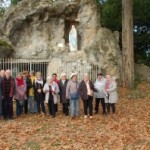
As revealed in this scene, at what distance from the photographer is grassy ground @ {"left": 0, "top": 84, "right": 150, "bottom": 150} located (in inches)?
388

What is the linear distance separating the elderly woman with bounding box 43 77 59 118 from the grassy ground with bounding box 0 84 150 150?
0.41m

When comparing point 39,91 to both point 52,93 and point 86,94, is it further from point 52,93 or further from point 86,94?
point 86,94

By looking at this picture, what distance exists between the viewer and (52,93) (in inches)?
572

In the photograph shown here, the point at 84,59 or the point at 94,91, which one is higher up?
the point at 84,59

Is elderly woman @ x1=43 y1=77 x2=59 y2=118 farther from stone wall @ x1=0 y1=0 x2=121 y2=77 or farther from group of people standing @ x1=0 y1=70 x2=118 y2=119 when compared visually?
stone wall @ x1=0 y1=0 x2=121 y2=77

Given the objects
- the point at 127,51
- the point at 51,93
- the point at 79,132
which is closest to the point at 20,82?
the point at 51,93

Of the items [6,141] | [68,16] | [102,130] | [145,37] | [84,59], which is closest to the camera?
[6,141]

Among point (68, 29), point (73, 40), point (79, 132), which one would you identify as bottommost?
point (79, 132)

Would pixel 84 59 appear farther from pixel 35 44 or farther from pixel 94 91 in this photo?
pixel 94 91

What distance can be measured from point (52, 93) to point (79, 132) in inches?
131

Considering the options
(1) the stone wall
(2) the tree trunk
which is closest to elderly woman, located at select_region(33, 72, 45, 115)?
(1) the stone wall

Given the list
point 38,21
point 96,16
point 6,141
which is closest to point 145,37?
point 96,16

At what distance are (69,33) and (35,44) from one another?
202 cm

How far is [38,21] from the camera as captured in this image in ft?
76.0
